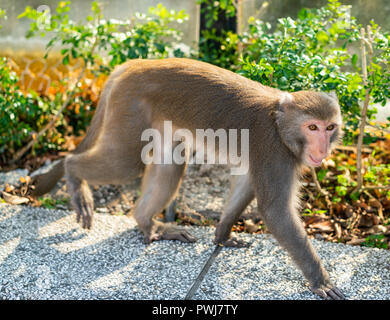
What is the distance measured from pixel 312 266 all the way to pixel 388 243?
4.93 ft

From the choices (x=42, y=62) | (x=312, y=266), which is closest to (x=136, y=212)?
(x=312, y=266)

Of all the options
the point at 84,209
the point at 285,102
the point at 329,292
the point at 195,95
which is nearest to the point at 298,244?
the point at 329,292

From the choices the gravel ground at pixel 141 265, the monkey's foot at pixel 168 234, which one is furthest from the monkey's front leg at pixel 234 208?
the monkey's foot at pixel 168 234

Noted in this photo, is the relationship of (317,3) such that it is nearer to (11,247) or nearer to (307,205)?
(307,205)

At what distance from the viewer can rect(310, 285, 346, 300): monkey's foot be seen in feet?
12.6

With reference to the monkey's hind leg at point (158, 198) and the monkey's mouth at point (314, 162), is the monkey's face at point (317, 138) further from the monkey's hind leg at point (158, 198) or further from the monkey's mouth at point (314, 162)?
the monkey's hind leg at point (158, 198)

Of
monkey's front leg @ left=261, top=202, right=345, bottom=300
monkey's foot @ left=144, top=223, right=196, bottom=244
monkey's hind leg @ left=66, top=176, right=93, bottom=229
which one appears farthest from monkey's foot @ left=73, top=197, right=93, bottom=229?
monkey's front leg @ left=261, top=202, right=345, bottom=300

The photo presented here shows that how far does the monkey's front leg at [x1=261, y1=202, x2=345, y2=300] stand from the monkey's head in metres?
0.42

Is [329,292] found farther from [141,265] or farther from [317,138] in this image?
[141,265]

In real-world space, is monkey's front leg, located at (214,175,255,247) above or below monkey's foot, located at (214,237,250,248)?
above

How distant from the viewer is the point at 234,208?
4750 mm

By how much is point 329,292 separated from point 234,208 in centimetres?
121

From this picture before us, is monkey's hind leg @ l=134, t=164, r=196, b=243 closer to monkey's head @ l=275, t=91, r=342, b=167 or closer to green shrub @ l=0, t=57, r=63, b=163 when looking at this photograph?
monkey's head @ l=275, t=91, r=342, b=167

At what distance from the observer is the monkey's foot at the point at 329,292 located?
3.85 metres
